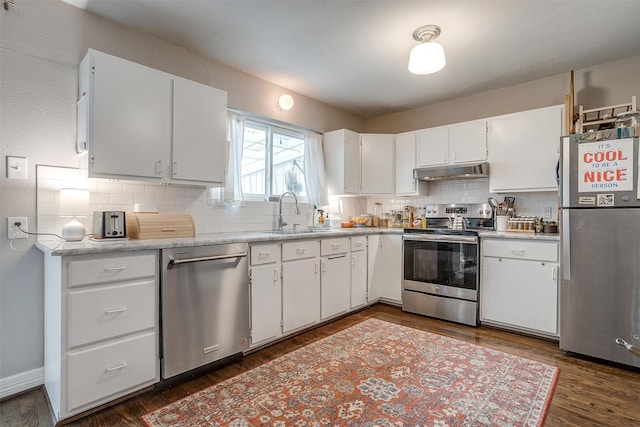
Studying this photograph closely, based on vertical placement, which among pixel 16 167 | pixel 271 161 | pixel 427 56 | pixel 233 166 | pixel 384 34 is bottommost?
pixel 16 167

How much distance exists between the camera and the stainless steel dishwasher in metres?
2.01

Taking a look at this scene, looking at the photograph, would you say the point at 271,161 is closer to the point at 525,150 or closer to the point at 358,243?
the point at 358,243

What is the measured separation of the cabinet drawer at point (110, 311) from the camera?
1.68m

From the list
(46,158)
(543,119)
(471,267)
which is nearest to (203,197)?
(46,158)

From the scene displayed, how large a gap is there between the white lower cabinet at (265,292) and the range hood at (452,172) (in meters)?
2.03

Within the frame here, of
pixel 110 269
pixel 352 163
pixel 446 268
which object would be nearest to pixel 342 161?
pixel 352 163

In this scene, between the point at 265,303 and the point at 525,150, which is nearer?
the point at 265,303

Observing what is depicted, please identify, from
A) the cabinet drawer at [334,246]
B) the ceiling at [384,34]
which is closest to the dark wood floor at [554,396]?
the cabinet drawer at [334,246]

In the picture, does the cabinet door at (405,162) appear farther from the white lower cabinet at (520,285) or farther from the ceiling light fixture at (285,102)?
the ceiling light fixture at (285,102)

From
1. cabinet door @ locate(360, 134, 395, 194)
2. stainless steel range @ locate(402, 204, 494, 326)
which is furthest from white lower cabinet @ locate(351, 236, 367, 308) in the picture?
cabinet door @ locate(360, 134, 395, 194)

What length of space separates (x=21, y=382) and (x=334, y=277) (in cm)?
234

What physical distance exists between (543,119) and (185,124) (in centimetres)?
322

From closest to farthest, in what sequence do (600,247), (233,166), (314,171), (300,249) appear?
(600,247)
(300,249)
(233,166)
(314,171)

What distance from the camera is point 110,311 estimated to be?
1.78m
